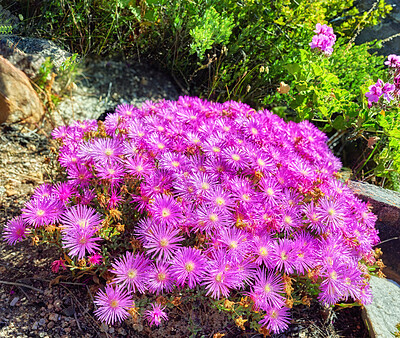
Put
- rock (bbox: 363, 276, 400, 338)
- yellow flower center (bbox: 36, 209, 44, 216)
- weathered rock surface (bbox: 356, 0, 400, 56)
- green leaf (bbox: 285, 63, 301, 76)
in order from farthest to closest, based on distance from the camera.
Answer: weathered rock surface (bbox: 356, 0, 400, 56), green leaf (bbox: 285, 63, 301, 76), rock (bbox: 363, 276, 400, 338), yellow flower center (bbox: 36, 209, 44, 216)

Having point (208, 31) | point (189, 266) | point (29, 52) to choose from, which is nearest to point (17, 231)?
point (189, 266)

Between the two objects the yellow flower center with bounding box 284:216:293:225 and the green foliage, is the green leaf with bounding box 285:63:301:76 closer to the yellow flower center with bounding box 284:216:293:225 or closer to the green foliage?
the green foliage

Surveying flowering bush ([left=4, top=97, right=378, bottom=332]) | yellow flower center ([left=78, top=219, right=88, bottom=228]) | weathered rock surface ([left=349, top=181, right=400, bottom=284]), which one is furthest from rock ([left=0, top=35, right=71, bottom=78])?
weathered rock surface ([left=349, top=181, right=400, bottom=284])

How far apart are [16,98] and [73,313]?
1.40 metres

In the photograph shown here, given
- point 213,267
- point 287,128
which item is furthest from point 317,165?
point 213,267

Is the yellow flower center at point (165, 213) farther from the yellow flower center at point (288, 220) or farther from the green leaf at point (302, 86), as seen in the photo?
the green leaf at point (302, 86)

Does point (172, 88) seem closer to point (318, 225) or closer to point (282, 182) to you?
point (282, 182)

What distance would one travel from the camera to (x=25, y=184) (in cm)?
206

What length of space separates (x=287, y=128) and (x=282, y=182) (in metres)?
0.49

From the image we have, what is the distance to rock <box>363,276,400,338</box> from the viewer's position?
5.37 feet

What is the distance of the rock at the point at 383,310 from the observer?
164cm

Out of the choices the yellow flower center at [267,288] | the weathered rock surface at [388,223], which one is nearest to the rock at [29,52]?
the yellow flower center at [267,288]

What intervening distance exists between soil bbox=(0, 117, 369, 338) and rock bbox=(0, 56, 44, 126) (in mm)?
676

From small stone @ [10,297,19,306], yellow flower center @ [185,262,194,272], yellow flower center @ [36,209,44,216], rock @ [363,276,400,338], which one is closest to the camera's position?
yellow flower center @ [185,262,194,272]
